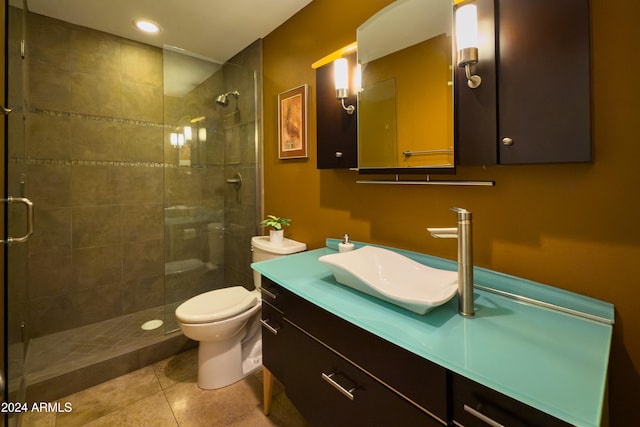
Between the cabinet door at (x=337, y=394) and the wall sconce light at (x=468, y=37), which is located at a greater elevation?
the wall sconce light at (x=468, y=37)

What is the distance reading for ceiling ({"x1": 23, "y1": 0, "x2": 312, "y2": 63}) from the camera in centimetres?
198

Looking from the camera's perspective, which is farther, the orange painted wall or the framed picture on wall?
the framed picture on wall

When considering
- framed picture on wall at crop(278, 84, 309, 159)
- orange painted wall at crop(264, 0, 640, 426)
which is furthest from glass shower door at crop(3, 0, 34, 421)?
orange painted wall at crop(264, 0, 640, 426)

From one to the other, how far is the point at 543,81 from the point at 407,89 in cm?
56

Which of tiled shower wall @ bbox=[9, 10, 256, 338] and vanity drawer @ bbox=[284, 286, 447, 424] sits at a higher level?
tiled shower wall @ bbox=[9, 10, 256, 338]

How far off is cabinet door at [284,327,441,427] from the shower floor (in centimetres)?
129

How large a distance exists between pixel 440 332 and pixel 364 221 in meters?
0.88

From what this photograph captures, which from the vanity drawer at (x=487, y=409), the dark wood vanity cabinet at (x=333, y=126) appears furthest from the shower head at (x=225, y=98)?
the vanity drawer at (x=487, y=409)

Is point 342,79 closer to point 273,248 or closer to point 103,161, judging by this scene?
point 273,248

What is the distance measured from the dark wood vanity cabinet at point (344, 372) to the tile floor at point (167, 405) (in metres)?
0.39

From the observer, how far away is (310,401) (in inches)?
46.9

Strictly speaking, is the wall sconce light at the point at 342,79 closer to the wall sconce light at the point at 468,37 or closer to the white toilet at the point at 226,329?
the wall sconce light at the point at 468,37

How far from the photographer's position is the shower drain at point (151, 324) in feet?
7.61

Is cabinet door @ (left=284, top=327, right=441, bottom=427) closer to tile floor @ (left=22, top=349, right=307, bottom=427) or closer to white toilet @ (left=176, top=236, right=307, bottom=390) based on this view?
tile floor @ (left=22, top=349, right=307, bottom=427)
